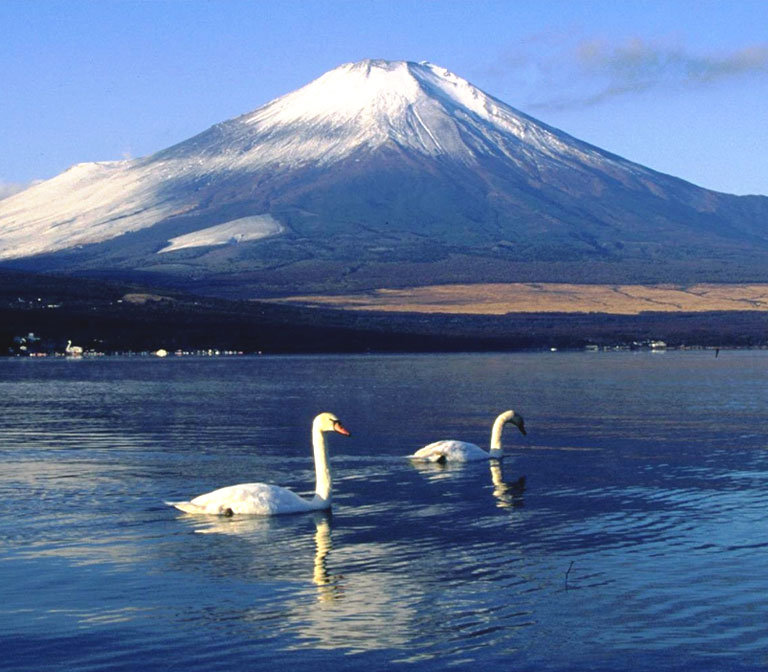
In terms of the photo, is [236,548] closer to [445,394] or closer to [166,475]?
[166,475]

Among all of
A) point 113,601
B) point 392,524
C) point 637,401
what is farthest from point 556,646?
point 637,401

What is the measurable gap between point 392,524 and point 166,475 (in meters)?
7.66

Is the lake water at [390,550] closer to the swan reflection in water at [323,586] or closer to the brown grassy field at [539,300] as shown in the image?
the swan reflection in water at [323,586]

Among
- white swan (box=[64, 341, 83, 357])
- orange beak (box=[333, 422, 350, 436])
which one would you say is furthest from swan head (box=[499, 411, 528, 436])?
white swan (box=[64, 341, 83, 357])

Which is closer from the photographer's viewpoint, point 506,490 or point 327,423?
point 327,423

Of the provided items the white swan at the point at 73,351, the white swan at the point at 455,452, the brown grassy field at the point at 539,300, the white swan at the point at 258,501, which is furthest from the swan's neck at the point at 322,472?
the brown grassy field at the point at 539,300

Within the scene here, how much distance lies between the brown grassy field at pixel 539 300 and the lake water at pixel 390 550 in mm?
130238

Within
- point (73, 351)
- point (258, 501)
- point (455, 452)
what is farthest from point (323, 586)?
point (73, 351)

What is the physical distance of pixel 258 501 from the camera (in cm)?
2256

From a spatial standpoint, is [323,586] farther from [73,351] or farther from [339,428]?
[73,351]

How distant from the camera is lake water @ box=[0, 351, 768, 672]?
14.8 meters

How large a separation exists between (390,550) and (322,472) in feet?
12.7

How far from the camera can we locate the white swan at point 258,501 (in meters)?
22.6

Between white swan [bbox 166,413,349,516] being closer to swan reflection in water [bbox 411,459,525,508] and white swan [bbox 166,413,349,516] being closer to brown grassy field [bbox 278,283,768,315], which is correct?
swan reflection in water [bbox 411,459,525,508]
